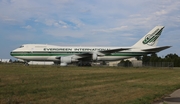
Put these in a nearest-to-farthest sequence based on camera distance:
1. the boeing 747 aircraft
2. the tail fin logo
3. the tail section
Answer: the boeing 747 aircraft
the tail section
the tail fin logo

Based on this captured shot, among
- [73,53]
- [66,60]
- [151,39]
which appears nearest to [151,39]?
[151,39]

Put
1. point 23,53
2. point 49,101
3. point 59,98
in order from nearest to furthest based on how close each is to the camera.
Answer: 1. point 49,101
2. point 59,98
3. point 23,53

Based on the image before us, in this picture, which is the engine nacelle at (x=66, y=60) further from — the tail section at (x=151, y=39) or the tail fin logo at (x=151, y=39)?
the tail fin logo at (x=151, y=39)

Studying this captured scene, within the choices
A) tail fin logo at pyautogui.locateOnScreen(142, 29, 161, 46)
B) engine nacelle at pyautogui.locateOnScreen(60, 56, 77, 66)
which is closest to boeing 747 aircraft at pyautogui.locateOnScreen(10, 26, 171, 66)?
engine nacelle at pyautogui.locateOnScreen(60, 56, 77, 66)

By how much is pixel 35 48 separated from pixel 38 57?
168 cm

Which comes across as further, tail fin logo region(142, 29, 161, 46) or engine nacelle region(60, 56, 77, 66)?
tail fin logo region(142, 29, 161, 46)

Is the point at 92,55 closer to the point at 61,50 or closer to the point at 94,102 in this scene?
the point at 61,50

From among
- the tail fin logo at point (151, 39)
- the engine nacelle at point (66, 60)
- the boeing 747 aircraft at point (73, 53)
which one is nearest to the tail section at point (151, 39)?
the tail fin logo at point (151, 39)

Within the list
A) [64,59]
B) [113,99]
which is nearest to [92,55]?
[64,59]

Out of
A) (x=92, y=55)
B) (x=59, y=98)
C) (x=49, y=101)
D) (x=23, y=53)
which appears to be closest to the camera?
(x=49, y=101)

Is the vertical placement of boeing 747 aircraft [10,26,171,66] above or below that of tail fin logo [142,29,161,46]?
below

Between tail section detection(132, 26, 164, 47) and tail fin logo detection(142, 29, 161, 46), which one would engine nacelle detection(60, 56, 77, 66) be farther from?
tail fin logo detection(142, 29, 161, 46)

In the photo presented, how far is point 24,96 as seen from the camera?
31.3ft

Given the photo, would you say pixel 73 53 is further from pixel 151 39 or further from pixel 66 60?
pixel 151 39
